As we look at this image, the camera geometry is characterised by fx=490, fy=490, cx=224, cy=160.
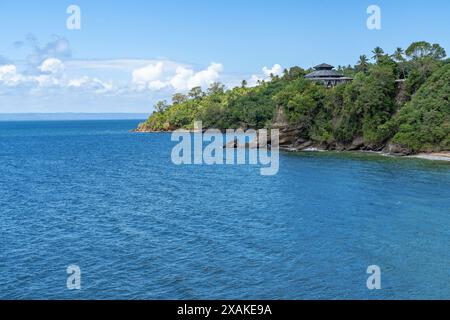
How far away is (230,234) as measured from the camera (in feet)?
110

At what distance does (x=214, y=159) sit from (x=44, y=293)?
183 feet

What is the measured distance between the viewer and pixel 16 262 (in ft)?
91.8

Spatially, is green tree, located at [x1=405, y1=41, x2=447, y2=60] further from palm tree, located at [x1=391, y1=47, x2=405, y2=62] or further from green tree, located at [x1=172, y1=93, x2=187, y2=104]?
green tree, located at [x1=172, y1=93, x2=187, y2=104]

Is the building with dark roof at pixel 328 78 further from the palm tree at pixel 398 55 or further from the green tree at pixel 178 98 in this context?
the green tree at pixel 178 98

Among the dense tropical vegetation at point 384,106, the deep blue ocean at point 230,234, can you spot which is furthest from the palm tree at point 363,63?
the deep blue ocean at point 230,234

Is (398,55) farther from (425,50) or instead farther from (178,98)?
(178,98)

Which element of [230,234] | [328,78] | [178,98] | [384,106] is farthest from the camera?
[178,98]

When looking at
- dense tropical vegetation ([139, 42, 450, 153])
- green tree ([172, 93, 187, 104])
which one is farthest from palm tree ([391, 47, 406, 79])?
green tree ([172, 93, 187, 104])

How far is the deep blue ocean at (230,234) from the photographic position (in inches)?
965

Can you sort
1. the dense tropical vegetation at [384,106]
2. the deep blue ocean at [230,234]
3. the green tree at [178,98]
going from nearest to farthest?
the deep blue ocean at [230,234], the dense tropical vegetation at [384,106], the green tree at [178,98]

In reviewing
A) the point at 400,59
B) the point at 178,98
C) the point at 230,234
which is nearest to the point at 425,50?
the point at 400,59

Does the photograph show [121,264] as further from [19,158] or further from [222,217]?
[19,158]

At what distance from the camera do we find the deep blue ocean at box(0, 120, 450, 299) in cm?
2452

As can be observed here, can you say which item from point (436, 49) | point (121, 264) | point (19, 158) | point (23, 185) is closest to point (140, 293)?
point (121, 264)
